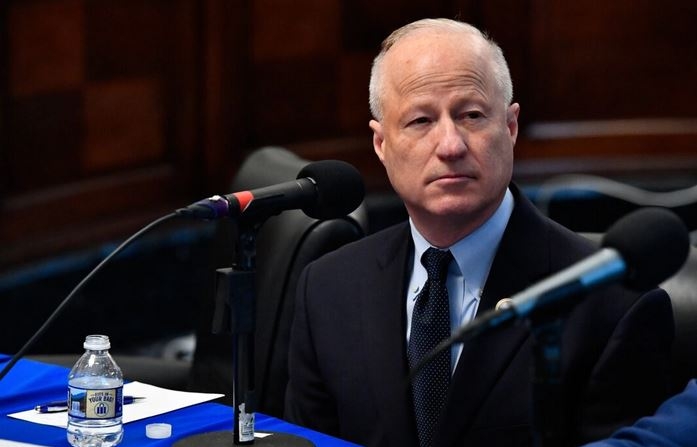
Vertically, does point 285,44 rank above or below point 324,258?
above

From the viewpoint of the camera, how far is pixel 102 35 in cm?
433

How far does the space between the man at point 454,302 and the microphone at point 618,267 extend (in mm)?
605

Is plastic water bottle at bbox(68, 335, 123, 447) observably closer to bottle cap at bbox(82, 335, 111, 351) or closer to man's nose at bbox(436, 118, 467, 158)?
bottle cap at bbox(82, 335, 111, 351)

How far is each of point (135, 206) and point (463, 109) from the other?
2.41m

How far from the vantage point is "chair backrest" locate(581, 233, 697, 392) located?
2244 millimetres

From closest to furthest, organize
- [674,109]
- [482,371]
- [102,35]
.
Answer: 1. [482,371]
2. [102,35]
3. [674,109]

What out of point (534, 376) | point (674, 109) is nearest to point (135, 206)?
point (674, 109)

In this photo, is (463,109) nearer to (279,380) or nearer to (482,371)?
(482,371)

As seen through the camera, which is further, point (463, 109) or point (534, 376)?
point (463, 109)

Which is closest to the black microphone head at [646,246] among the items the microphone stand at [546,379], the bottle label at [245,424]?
the microphone stand at [546,379]

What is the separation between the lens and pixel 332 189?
1.96 metres

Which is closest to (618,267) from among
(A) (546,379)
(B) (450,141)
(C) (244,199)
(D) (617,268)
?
(D) (617,268)

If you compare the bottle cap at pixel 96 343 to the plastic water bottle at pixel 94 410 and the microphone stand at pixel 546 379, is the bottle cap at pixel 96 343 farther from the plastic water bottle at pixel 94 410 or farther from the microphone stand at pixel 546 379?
the microphone stand at pixel 546 379

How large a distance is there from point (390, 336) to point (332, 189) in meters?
0.44
